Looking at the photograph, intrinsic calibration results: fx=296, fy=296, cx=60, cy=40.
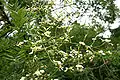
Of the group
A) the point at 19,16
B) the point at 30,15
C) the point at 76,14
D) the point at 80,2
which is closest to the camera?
the point at 19,16

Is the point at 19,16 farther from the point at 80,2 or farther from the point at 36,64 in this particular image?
the point at 80,2

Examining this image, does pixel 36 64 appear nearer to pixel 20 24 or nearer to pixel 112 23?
pixel 20 24

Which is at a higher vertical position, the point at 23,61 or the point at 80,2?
the point at 80,2

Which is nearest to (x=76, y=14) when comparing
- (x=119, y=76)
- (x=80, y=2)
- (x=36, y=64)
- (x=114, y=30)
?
(x=36, y=64)

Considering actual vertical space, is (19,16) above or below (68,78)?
below

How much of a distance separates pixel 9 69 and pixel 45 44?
0.96 ft

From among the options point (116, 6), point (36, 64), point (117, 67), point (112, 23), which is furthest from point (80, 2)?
point (36, 64)

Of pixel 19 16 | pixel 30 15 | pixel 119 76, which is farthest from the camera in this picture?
pixel 119 76

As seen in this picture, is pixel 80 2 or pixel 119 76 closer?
pixel 119 76

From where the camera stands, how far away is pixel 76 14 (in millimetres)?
2547

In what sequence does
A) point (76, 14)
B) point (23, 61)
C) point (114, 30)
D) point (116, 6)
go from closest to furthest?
point (23, 61), point (76, 14), point (116, 6), point (114, 30)

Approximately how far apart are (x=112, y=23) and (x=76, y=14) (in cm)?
1001

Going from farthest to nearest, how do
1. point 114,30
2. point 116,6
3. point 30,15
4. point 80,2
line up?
point 114,30 → point 116,6 → point 80,2 → point 30,15

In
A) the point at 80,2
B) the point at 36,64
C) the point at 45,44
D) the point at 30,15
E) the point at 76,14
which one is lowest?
the point at 36,64
